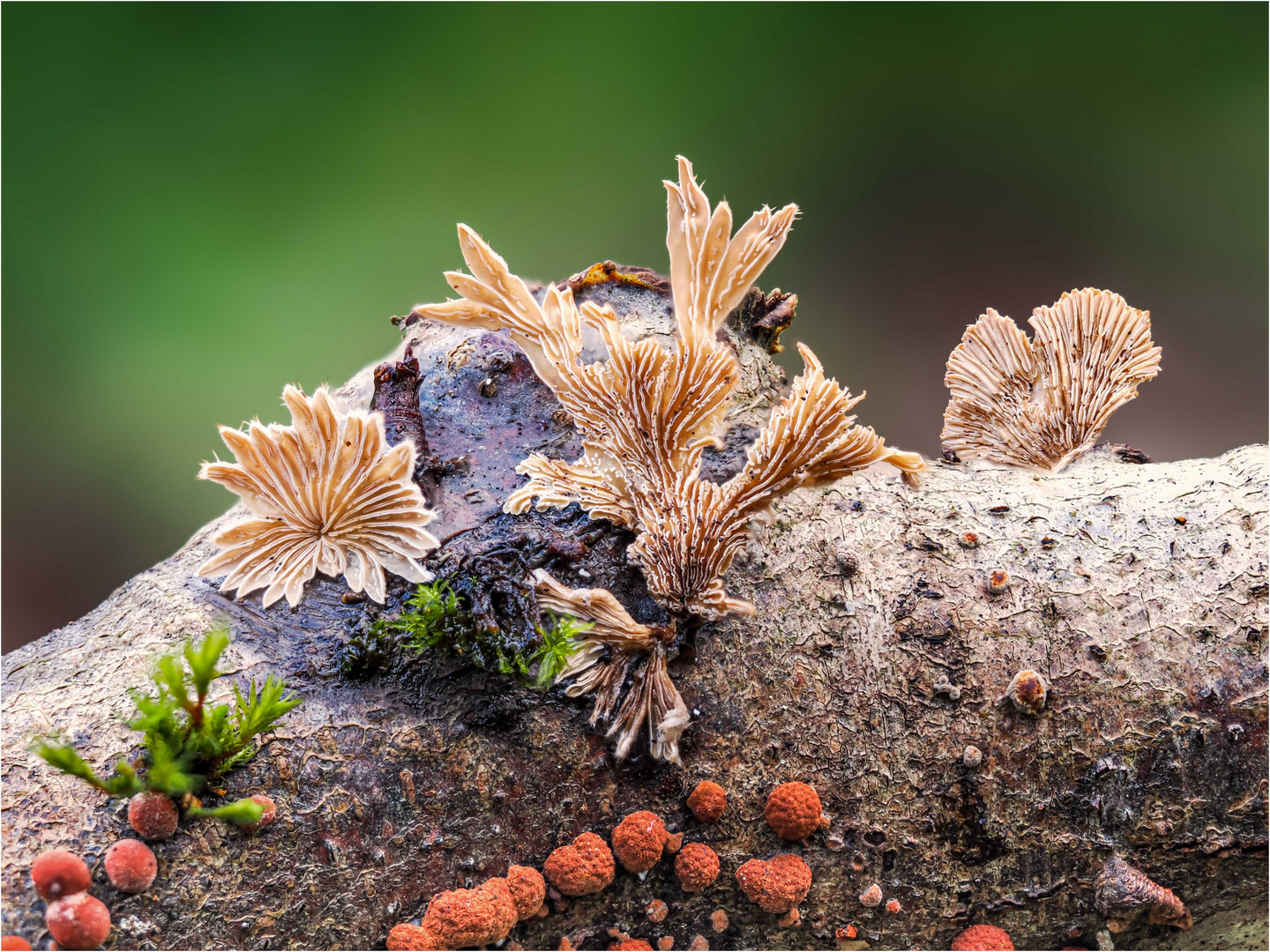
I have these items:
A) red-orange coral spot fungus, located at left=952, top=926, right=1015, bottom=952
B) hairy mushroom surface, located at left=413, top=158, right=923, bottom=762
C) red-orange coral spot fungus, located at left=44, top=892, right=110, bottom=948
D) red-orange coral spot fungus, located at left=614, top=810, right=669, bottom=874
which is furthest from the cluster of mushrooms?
red-orange coral spot fungus, located at left=952, top=926, right=1015, bottom=952

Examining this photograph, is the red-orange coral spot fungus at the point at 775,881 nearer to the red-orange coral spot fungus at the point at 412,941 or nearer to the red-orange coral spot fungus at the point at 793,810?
the red-orange coral spot fungus at the point at 793,810

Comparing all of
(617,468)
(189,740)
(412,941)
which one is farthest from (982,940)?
(189,740)

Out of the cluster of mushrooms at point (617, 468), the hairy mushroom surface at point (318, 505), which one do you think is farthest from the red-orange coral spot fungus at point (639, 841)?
the hairy mushroom surface at point (318, 505)

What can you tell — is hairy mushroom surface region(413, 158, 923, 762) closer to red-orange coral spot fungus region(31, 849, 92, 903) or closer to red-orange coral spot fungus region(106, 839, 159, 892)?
red-orange coral spot fungus region(106, 839, 159, 892)

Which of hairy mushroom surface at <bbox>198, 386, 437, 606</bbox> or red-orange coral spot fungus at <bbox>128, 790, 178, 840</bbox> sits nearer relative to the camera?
red-orange coral spot fungus at <bbox>128, 790, 178, 840</bbox>

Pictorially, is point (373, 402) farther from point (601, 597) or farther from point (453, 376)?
point (601, 597)

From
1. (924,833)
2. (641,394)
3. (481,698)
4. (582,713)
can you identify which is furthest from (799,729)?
(641,394)

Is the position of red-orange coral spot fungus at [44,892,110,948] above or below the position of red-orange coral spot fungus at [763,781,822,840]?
below

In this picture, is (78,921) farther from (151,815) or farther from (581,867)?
(581,867)
